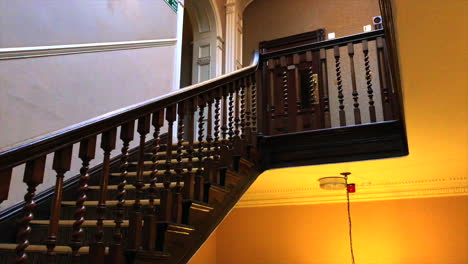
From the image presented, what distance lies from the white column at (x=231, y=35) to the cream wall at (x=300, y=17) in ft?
1.53

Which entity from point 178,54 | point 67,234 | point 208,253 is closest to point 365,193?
point 208,253

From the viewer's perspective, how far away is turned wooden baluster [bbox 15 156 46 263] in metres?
1.17

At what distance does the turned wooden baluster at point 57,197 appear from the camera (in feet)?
4.28

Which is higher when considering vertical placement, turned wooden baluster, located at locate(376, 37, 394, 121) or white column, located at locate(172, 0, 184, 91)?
white column, located at locate(172, 0, 184, 91)

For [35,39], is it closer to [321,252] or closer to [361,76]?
[321,252]

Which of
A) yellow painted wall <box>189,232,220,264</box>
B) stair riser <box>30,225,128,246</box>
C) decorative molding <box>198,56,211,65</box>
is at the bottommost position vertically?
yellow painted wall <box>189,232,220,264</box>

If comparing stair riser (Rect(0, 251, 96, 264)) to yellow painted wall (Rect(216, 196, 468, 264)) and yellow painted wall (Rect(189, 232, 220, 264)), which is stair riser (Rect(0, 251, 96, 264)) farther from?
yellow painted wall (Rect(216, 196, 468, 264))

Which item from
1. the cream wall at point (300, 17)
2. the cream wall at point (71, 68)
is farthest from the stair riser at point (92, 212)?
the cream wall at point (300, 17)

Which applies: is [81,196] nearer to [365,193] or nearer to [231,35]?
[365,193]

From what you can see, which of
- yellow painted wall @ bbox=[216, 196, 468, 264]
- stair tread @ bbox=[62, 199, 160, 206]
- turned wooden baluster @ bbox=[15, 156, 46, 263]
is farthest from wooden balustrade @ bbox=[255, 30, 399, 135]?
turned wooden baluster @ bbox=[15, 156, 46, 263]

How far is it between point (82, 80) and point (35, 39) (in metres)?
0.49

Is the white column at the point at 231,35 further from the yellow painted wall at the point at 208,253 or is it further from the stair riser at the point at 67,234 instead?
the stair riser at the point at 67,234

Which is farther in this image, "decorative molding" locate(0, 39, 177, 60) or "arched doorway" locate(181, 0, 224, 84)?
"arched doorway" locate(181, 0, 224, 84)

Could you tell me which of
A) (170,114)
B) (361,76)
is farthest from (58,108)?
(361,76)
